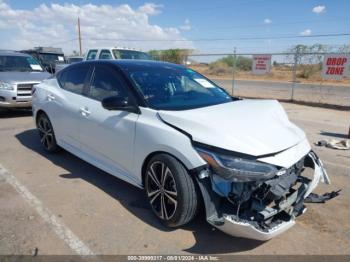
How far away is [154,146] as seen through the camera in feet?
10.9

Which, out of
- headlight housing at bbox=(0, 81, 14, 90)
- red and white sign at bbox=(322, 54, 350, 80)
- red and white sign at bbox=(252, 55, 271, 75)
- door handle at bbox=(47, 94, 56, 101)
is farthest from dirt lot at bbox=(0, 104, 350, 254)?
red and white sign at bbox=(252, 55, 271, 75)

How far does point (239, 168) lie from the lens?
110 inches

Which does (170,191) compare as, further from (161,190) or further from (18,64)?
(18,64)

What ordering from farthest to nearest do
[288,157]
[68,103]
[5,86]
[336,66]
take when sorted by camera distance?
1. [336,66]
2. [5,86]
3. [68,103]
4. [288,157]

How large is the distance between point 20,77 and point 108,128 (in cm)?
648

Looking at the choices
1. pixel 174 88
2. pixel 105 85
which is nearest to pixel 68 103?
pixel 105 85

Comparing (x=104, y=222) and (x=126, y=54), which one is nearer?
(x=104, y=222)

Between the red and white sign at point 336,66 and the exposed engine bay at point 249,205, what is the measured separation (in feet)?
33.8

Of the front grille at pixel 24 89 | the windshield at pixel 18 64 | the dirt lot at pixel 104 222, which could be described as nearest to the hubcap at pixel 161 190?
the dirt lot at pixel 104 222

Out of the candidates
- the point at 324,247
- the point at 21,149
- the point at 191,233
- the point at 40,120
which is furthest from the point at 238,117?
the point at 21,149

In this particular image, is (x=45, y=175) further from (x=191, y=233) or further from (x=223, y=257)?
(x=223, y=257)

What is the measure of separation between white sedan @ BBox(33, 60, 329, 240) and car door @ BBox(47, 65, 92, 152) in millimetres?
31

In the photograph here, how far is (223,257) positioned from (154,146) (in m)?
1.22

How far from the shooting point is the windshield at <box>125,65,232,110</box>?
3771mm
